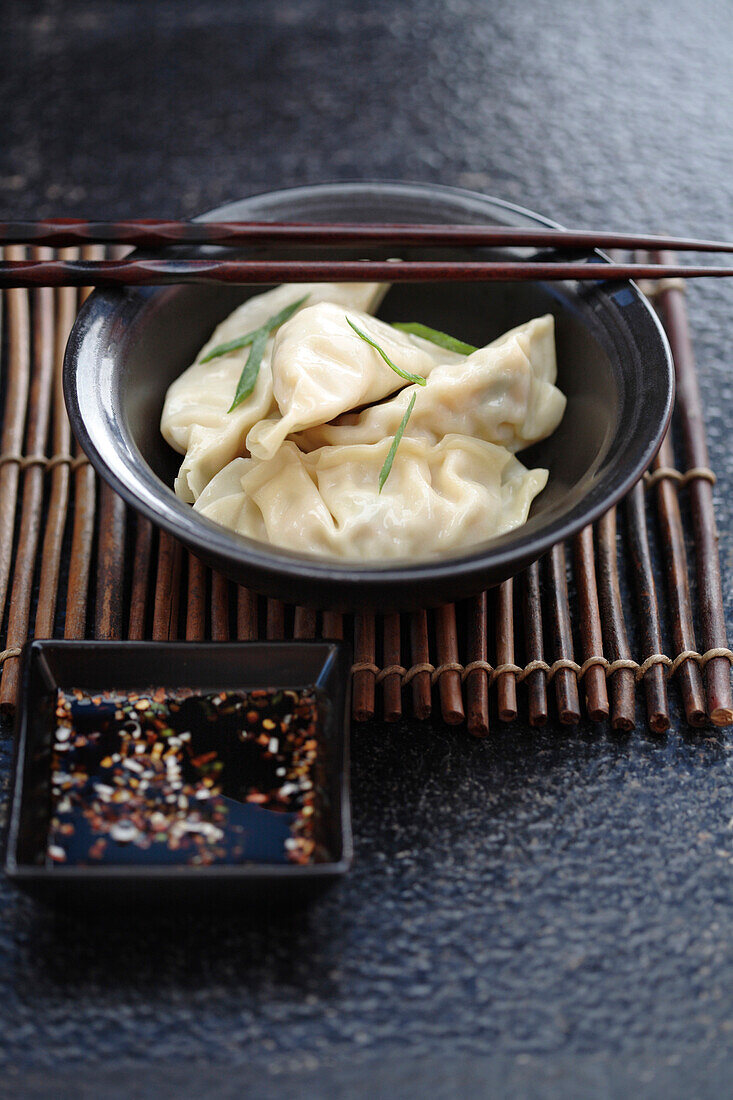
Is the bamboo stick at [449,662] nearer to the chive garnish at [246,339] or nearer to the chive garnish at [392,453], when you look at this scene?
the chive garnish at [392,453]

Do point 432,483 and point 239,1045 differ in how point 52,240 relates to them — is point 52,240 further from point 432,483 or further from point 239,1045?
point 239,1045

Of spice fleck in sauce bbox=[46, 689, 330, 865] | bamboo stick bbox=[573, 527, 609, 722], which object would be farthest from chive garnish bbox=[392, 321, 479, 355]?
spice fleck in sauce bbox=[46, 689, 330, 865]

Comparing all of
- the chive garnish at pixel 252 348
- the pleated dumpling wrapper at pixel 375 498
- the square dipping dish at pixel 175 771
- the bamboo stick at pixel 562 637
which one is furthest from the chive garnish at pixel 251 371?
the bamboo stick at pixel 562 637

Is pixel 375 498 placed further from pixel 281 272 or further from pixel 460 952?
pixel 460 952

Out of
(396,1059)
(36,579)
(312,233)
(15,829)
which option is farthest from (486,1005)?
(312,233)

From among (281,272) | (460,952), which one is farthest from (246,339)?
(460,952)

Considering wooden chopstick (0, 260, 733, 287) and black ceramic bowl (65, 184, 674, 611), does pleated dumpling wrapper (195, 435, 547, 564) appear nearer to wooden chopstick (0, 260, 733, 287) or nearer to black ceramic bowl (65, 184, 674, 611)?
black ceramic bowl (65, 184, 674, 611)
